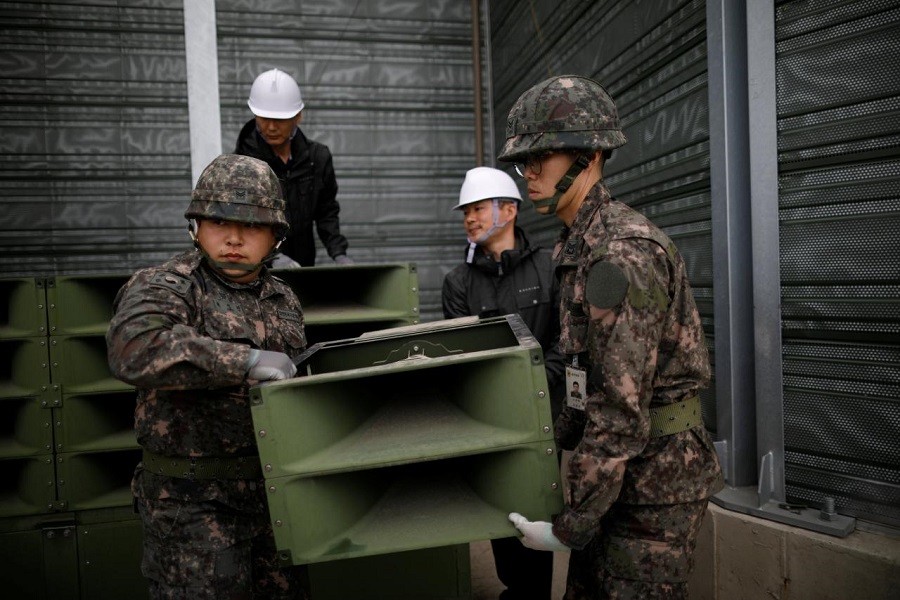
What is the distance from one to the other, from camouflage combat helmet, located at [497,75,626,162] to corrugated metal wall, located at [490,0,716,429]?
1.22 m

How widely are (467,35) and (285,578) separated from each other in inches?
207

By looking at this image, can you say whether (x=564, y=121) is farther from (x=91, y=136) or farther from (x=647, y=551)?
(x=91, y=136)

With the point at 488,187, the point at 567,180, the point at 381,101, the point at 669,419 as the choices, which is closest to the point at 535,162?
the point at 567,180

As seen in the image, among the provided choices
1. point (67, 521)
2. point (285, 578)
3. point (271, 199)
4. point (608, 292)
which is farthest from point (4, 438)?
point (608, 292)

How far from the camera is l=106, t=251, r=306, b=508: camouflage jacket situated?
1.70m

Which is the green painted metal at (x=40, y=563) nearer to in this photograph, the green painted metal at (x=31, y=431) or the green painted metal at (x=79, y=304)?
the green painted metal at (x=31, y=431)

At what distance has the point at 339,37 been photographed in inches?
221

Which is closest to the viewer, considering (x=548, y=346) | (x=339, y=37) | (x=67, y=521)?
(x=548, y=346)

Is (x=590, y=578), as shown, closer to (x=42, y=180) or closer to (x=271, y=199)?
(x=271, y=199)

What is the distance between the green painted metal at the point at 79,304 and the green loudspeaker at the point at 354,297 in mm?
894

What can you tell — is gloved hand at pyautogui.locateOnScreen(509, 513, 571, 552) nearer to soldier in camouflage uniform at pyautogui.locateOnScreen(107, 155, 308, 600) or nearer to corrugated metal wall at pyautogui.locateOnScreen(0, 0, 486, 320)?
soldier in camouflage uniform at pyautogui.locateOnScreen(107, 155, 308, 600)

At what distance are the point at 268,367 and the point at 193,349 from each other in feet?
0.72

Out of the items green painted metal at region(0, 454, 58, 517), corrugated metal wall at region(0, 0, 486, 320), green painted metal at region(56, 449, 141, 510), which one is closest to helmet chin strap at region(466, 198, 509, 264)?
green painted metal at region(56, 449, 141, 510)

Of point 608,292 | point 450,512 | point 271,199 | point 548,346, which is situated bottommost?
point 450,512
